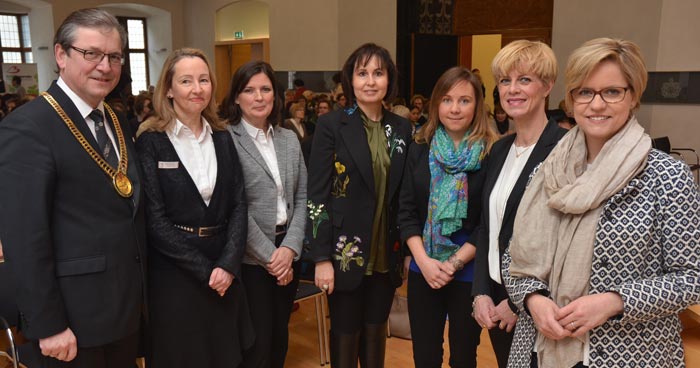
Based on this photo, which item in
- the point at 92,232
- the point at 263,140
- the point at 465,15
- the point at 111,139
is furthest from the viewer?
the point at 465,15

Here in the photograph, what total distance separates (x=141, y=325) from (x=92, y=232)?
56 centimetres

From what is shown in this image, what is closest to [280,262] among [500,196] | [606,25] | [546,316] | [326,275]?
[326,275]

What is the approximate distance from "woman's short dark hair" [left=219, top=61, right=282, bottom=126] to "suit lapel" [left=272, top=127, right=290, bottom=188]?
73mm

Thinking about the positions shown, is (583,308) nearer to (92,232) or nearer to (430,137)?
(430,137)

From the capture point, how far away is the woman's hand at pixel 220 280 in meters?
2.34

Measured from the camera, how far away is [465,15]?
11664 millimetres

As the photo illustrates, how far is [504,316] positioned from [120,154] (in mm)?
1531

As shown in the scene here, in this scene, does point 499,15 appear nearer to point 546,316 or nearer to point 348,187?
point 348,187

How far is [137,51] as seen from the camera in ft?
56.0

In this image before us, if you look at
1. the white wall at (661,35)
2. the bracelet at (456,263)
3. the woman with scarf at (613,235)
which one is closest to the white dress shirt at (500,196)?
the bracelet at (456,263)

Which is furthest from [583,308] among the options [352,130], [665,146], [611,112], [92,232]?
[665,146]

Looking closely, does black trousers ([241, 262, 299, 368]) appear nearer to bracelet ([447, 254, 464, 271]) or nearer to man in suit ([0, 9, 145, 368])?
man in suit ([0, 9, 145, 368])

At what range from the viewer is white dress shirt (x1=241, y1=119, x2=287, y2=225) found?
2.62 m

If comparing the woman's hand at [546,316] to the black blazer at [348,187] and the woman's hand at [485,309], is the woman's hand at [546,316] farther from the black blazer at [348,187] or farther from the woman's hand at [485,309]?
the black blazer at [348,187]
